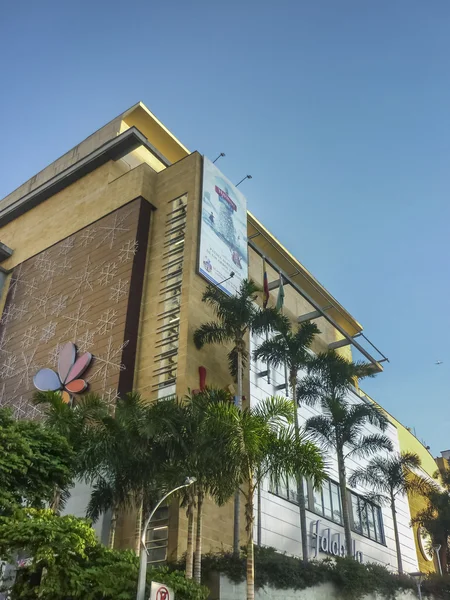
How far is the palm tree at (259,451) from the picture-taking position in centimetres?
2011

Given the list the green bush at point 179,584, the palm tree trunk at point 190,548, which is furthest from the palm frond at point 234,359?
the green bush at point 179,584

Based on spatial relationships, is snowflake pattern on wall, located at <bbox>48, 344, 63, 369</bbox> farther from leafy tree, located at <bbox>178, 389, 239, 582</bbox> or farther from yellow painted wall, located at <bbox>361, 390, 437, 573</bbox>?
yellow painted wall, located at <bbox>361, 390, 437, 573</bbox>

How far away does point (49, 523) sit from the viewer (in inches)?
671

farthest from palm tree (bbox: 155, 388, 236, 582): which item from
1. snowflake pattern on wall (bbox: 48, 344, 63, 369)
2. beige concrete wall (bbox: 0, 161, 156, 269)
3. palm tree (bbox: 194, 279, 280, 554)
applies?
beige concrete wall (bbox: 0, 161, 156, 269)

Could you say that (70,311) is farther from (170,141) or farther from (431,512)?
(431,512)

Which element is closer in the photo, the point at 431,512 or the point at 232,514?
the point at 232,514

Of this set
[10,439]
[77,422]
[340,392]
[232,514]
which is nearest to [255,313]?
[340,392]

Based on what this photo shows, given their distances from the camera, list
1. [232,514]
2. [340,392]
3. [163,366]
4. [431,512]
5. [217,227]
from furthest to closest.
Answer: [431,512], [217,227], [340,392], [163,366], [232,514]

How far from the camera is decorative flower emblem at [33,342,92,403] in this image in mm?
35312

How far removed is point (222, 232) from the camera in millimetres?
40875

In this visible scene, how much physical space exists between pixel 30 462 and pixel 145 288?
64.2ft

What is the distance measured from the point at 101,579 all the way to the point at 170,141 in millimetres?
39202

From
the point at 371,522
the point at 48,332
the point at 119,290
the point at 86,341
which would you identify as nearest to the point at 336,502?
the point at 371,522

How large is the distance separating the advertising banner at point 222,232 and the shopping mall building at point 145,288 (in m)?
0.11
